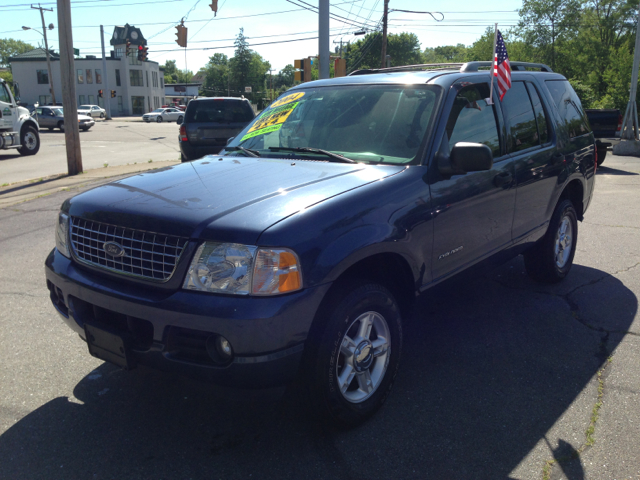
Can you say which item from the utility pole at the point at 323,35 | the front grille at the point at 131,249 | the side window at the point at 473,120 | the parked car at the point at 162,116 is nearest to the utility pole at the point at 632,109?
the utility pole at the point at 323,35

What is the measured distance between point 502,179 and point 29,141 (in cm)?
1917

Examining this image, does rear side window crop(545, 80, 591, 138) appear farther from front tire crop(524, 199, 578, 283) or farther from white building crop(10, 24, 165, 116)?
white building crop(10, 24, 165, 116)

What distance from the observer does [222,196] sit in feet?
9.24

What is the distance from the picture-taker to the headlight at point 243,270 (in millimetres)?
2410

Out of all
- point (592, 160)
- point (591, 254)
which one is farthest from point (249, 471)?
point (591, 254)

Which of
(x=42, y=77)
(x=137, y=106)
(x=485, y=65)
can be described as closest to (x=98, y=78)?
(x=137, y=106)

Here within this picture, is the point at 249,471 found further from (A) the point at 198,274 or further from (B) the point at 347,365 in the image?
(A) the point at 198,274

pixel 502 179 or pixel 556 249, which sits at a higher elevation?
pixel 502 179

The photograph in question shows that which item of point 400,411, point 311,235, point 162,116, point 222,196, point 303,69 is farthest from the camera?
point 162,116

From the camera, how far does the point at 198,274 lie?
2.47 m

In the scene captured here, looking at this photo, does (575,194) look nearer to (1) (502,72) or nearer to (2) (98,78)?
(1) (502,72)

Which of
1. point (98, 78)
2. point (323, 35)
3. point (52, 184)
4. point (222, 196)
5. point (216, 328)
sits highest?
point (98, 78)

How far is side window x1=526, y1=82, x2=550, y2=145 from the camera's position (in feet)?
15.1

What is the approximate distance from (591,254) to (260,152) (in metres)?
4.44
